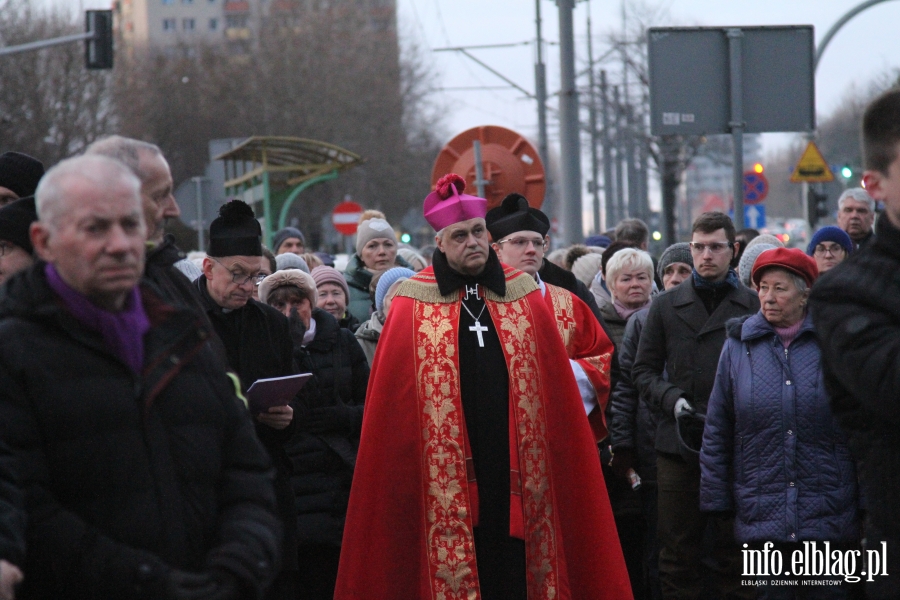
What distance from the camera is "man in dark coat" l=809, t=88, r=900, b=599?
10.9 ft

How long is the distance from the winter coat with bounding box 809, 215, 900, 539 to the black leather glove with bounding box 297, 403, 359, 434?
10.8 ft

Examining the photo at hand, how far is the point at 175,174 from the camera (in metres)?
60.5

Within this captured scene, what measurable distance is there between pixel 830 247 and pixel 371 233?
327 cm

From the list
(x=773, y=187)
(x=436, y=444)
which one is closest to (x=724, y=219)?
(x=436, y=444)

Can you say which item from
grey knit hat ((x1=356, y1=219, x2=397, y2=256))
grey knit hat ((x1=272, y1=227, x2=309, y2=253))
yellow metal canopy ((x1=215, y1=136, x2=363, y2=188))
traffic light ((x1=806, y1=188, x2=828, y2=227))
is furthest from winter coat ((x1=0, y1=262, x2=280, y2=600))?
traffic light ((x1=806, y1=188, x2=828, y2=227))

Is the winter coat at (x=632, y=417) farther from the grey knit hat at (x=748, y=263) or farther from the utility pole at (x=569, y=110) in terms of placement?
the utility pole at (x=569, y=110)

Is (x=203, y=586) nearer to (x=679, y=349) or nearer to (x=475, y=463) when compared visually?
(x=475, y=463)

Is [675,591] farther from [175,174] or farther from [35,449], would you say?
[175,174]

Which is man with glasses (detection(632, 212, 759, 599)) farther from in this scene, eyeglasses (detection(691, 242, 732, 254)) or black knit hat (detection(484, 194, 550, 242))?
black knit hat (detection(484, 194, 550, 242))

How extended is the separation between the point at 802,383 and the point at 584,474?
3.45 feet

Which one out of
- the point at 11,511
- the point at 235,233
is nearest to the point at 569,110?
the point at 235,233

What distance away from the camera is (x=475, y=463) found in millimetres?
6062

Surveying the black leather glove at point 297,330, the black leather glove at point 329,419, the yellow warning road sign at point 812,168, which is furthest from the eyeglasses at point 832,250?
the yellow warning road sign at point 812,168

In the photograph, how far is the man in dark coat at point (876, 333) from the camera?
3.33m
